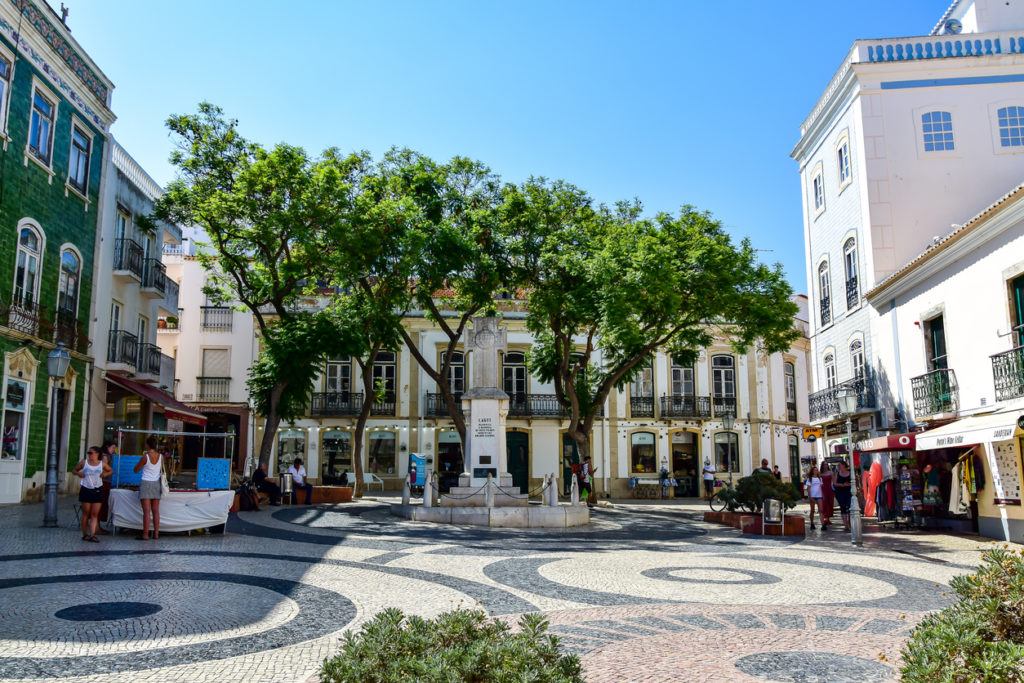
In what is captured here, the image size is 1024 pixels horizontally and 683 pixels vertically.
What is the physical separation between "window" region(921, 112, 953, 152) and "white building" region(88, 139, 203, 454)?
859 inches

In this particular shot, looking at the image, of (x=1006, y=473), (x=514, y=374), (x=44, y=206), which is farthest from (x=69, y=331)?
(x=1006, y=473)

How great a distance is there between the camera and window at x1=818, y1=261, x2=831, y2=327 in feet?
81.1

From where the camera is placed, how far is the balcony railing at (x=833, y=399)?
69.7ft

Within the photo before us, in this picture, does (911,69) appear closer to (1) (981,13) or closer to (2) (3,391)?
(1) (981,13)

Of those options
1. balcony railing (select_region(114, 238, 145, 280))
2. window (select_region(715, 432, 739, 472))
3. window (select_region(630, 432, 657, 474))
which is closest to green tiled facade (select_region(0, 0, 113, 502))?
balcony railing (select_region(114, 238, 145, 280))

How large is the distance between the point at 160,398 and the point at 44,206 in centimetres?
686

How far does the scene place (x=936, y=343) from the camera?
18250 millimetres

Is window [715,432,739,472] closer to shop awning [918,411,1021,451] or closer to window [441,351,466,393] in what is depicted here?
window [441,351,466,393]

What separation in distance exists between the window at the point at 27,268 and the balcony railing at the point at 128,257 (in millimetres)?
4274

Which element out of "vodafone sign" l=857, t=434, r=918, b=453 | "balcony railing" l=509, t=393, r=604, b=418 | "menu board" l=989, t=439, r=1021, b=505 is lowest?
"menu board" l=989, t=439, r=1021, b=505

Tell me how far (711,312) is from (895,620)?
1443 cm

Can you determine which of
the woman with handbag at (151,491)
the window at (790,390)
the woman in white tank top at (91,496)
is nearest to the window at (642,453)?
the window at (790,390)

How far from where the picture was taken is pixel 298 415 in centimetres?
2462

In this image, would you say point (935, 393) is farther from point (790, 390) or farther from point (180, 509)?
point (790, 390)
